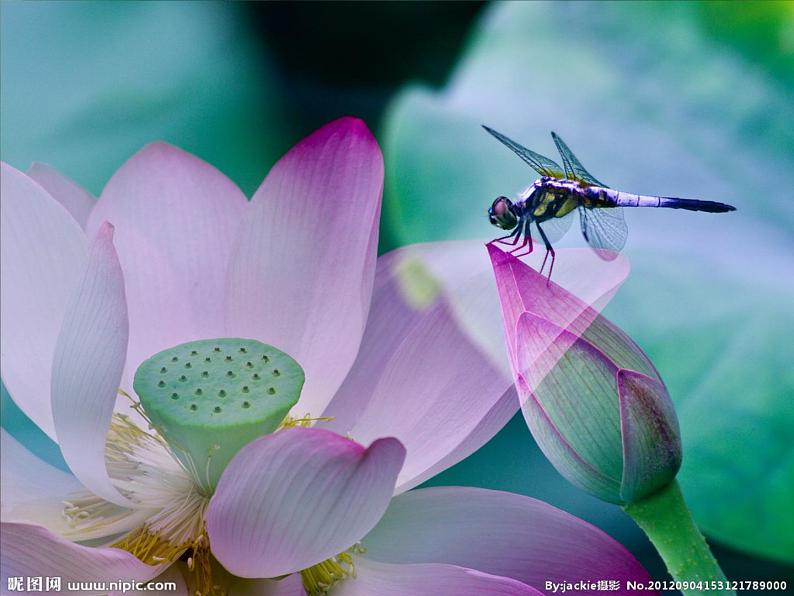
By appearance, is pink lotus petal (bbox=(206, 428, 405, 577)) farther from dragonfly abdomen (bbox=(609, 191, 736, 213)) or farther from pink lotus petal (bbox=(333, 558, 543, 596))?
dragonfly abdomen (bbox=(609, 191, 736, 213))

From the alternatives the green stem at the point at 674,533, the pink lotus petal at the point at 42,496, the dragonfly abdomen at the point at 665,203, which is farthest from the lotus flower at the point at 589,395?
the pink lotus petal at the point at 42,496

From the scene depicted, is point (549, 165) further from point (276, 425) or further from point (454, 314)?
point (276, 425)

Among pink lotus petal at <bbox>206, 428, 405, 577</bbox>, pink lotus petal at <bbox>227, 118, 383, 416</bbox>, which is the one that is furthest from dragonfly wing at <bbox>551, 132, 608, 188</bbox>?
pink lotus petal at <bbox>206, 428, 405, 577</bbox>

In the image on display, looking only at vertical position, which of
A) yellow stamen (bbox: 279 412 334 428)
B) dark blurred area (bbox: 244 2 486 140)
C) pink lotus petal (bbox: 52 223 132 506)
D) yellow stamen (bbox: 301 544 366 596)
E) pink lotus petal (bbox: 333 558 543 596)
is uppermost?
dark blurred area (bbox: 244 2 486 140)

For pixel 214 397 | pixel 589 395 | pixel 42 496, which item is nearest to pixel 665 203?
pixel 589 395

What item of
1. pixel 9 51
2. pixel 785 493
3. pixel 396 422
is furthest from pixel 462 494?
pixel 9 51

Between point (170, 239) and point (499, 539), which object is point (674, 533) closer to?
point (499, 539)
